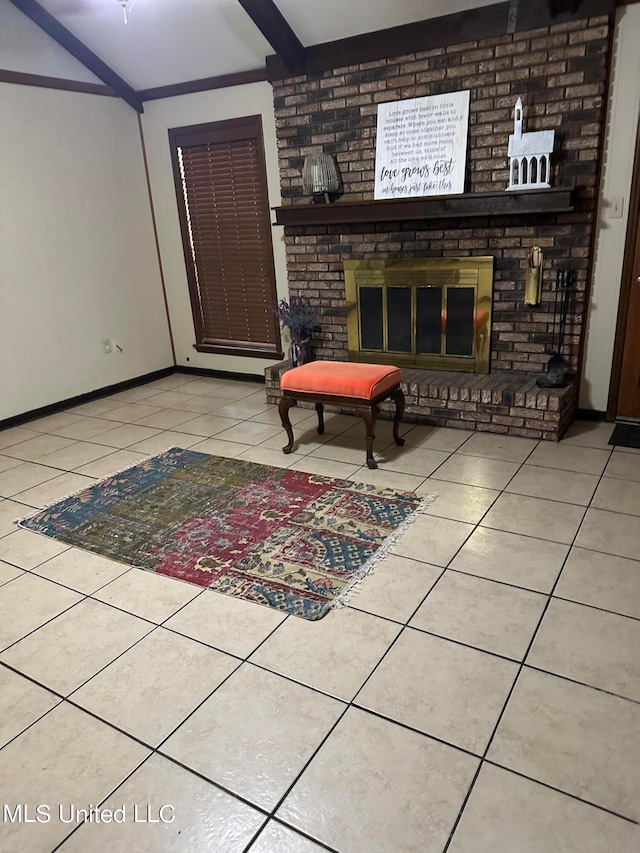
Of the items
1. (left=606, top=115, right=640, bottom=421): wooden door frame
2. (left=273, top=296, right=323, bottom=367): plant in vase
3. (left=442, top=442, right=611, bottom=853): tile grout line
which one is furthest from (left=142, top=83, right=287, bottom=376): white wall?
(left=442, top=442, right=611, bottom=853): tile grout line

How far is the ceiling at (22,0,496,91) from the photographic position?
139 inches

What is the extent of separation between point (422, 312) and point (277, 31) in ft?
6.44

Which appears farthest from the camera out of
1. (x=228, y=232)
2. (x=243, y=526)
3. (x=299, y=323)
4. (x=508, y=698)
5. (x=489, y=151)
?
(x=228, y=232)

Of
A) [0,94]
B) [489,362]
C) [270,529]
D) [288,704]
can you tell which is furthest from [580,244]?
[0,94]

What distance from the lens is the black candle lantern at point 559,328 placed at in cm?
351

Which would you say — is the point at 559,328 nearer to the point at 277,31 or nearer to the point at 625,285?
the point at 625,285

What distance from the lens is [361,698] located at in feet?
5.74

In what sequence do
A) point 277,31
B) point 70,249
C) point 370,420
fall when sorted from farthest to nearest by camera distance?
point 70,249 < point 277,31 < point 370,420

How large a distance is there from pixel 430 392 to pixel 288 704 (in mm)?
2417

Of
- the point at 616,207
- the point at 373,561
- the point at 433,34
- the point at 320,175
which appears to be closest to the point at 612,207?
the point at 616,207

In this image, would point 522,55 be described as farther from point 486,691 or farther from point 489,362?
point 486,691

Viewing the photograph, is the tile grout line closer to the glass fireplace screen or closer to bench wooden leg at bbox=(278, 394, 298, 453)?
bench wooden leg at bbox=(278, 394, 298, 453)

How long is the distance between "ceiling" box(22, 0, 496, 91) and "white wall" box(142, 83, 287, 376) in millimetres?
165

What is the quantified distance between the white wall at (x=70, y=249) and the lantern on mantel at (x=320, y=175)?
179 centimetres
